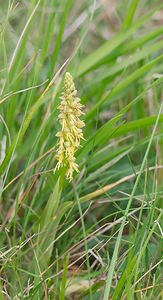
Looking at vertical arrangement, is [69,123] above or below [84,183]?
above

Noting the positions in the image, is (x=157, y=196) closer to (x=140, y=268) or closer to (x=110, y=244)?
(x=140, y=268)

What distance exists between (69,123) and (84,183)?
1.21ft

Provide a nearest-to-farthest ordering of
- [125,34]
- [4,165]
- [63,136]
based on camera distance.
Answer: [63,136], [4,165], [125,34]

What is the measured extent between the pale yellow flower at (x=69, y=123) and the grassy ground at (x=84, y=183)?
0.32ft

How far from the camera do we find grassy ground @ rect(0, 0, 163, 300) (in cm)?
151

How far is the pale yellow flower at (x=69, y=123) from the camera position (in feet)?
4.64

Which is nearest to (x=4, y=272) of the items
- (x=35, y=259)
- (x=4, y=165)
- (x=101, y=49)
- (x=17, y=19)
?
(x=35, y=259)

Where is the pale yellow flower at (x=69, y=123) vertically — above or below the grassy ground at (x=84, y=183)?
above

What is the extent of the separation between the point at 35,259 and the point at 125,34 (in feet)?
2.49

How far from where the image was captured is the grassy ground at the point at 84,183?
151 cm

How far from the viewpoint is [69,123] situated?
1.42m

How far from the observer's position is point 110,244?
1.78 meters

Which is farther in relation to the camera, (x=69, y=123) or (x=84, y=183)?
(x=84, y=183)

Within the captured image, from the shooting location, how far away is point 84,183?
1772mm
